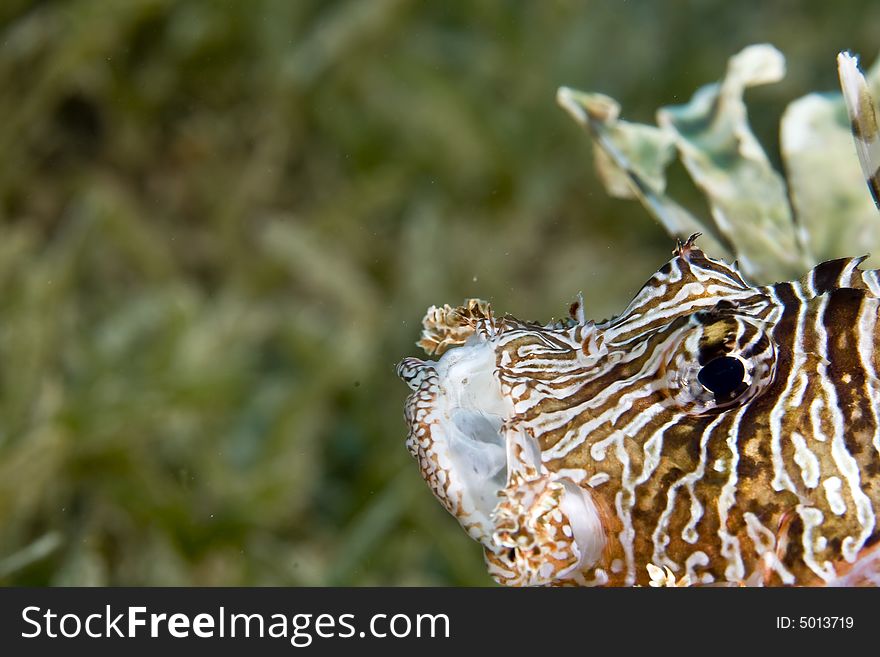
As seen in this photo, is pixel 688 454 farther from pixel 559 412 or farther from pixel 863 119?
pixel 863 119

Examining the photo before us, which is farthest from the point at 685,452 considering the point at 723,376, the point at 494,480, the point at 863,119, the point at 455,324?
the point at 863,119

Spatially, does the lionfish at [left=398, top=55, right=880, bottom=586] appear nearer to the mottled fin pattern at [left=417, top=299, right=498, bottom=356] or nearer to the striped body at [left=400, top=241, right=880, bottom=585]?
the striped body at [left=400, top=241, right=880, bottom=585]

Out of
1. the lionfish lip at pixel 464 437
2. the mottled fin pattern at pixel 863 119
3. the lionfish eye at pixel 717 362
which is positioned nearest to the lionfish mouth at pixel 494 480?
the lionfish lip at pixel 464 437

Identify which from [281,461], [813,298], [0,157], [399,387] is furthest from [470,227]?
[813,298]

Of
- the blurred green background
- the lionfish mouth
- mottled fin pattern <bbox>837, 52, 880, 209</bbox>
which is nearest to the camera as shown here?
the lionfish mouth

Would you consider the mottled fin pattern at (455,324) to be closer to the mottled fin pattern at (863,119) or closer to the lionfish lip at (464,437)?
the lionfish lip at (464,437)

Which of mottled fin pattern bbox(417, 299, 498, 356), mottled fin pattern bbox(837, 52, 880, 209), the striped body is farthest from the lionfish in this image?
mottled fin pattern bbox(837, 52, 880, 209)
